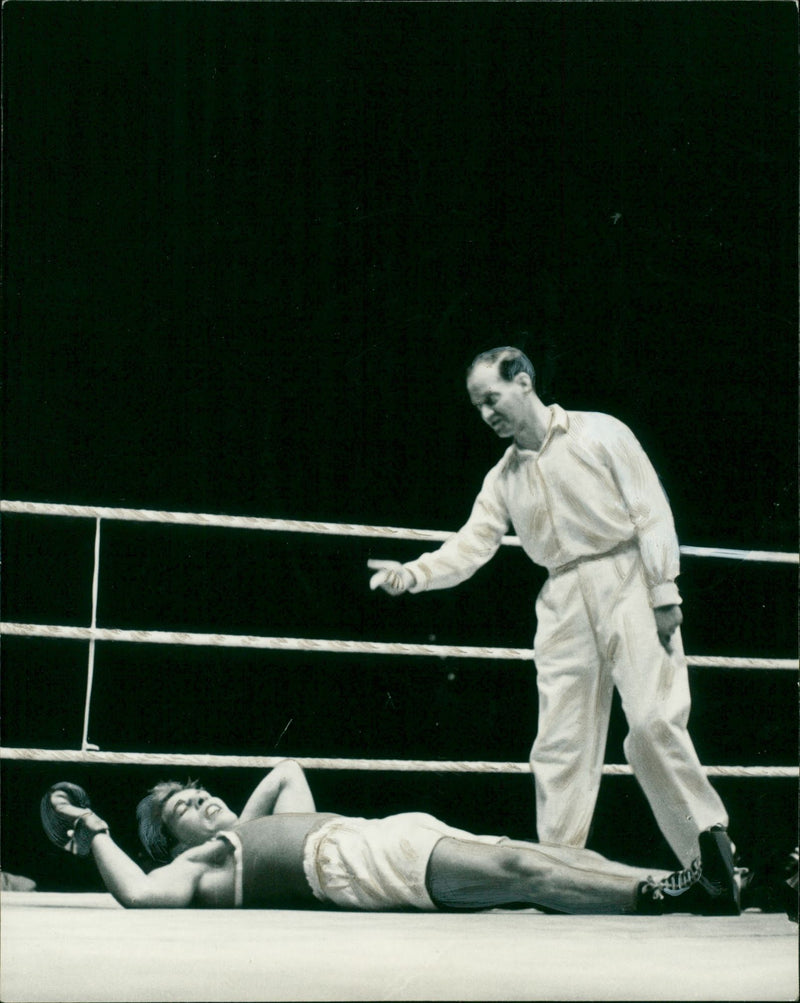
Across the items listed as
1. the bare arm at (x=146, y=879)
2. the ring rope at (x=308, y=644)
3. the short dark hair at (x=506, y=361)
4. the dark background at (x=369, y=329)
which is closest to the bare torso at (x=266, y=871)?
the bare arm at (x=146, y=879)

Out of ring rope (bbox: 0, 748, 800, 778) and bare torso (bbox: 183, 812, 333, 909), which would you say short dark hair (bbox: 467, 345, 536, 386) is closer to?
ring rope (bbox: 0, 748, 800, 778)

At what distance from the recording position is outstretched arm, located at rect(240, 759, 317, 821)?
2512 mm

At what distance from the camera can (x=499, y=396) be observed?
2.64 meters

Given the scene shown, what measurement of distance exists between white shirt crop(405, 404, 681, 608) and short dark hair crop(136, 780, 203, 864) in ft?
2.08

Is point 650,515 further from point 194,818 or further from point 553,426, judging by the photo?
point 194,818

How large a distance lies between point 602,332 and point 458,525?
1.73 ft

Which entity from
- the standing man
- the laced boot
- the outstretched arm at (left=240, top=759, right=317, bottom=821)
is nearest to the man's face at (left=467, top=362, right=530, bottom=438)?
the standing man

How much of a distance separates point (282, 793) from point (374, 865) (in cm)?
28

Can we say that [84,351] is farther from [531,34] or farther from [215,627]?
[531,34]

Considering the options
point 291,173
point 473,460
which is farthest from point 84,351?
point 473,460

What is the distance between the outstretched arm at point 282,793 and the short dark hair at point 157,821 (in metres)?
0.12

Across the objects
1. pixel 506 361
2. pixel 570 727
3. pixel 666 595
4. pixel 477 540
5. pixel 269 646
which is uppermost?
pixel 506 361

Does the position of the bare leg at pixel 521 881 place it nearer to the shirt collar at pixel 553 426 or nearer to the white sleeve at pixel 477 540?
the white sleeve at pixel 477 540

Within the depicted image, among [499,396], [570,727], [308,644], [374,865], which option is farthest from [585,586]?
[374,865]
